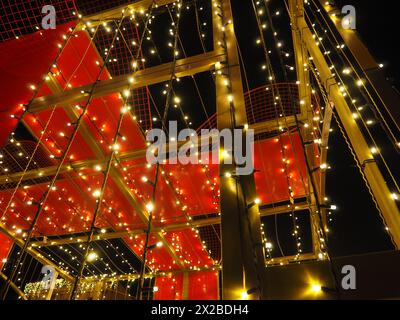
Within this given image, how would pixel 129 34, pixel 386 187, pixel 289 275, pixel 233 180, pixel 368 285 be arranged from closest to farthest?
pixel 368 285 → pixel 289 275 → pixel 233 180 → pixel 386 187 → pixel 129 34

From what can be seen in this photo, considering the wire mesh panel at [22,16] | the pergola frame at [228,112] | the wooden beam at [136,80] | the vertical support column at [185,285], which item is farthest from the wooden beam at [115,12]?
the vertical support column at [185,285]

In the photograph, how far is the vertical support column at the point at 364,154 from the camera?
1.99 meters

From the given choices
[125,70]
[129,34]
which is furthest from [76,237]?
[129,34]

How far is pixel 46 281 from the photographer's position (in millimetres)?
5434

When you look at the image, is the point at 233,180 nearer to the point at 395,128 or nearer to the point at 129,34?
the point at 395,128

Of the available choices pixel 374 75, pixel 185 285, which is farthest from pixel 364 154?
pixel 185 285

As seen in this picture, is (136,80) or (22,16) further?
(22,16)

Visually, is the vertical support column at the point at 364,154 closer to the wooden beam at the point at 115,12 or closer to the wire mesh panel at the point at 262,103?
the wire mesh panel at the point at 262,103

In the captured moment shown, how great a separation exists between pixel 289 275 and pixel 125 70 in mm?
3648

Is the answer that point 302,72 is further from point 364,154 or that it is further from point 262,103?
point 364,154

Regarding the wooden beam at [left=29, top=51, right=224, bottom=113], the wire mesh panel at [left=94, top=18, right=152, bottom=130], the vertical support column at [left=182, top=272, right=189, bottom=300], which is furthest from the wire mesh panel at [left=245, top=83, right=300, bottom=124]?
the vertical support column at [left=182, top=272, right=189, bottom=300]

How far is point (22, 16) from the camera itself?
11.5ft

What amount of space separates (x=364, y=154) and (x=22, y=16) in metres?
4.01

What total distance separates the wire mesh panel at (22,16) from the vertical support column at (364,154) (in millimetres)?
3201
